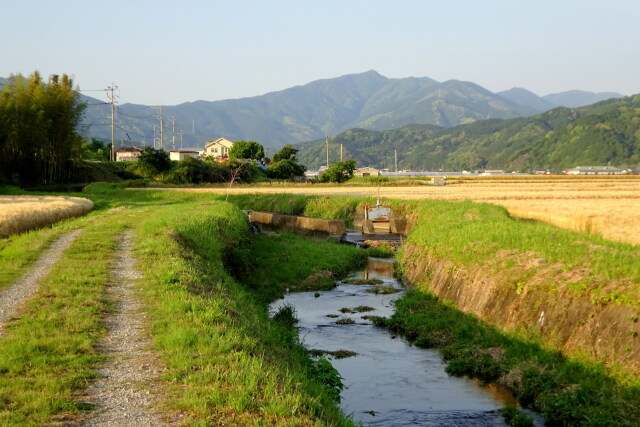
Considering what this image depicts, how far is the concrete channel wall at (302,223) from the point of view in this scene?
4203 centimetres

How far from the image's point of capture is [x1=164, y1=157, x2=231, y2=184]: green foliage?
294 ft

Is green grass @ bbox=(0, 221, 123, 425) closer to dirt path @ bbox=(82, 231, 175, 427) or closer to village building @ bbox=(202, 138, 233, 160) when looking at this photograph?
dirt path @ bbox=(82, 231, 175, 427)

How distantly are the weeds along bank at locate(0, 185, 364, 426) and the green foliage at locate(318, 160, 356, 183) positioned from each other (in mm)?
77159

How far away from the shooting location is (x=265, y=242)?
34188 millimetres

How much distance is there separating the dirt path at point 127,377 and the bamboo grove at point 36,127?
2178 inches

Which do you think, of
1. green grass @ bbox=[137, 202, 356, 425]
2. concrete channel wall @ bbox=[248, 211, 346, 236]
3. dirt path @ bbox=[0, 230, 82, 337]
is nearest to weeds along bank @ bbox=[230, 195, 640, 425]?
green grass @ bbox=[137, 202, 356, 425]

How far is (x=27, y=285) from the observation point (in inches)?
591

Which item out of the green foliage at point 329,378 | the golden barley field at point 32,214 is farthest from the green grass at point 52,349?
the golden barley field at point 32,214

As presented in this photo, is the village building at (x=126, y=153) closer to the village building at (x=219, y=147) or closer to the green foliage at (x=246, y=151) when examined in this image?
the green foliage at (x=246, y=151)

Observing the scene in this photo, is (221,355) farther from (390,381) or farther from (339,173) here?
(339,173)

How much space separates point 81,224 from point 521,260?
20730 millimetres

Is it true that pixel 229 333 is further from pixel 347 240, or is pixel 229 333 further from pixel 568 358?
pixel 347 240

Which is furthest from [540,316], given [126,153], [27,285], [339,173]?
[126,153]

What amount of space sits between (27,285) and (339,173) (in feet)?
277
